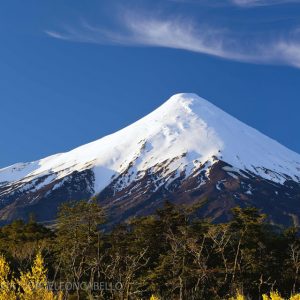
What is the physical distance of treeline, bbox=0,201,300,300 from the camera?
4512 centimetres

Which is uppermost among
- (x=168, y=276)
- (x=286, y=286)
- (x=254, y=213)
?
(x=254, y=213)

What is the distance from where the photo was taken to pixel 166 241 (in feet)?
166

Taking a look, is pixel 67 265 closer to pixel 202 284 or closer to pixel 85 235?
pixel 85 235

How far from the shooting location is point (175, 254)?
43.2 m

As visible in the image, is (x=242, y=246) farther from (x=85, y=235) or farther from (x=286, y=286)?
(x=85, y=235)

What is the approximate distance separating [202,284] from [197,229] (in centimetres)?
→ 569

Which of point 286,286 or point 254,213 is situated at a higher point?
point 254,213

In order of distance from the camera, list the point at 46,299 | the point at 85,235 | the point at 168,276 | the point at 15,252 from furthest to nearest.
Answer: the point at 15,252, the point at 85,235, the point at 168,276, the point at 46,299

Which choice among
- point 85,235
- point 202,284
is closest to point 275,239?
point 202,284

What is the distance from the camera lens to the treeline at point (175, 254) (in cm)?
4512

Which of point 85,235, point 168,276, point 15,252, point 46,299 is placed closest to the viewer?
point 46,299

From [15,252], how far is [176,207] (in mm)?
14910

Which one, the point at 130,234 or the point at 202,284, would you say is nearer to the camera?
the point at 202,284

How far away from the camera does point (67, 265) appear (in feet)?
159
